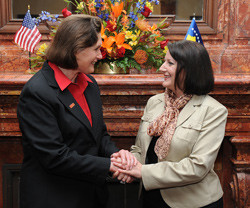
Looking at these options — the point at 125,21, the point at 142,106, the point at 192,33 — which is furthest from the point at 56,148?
the point at 192,33

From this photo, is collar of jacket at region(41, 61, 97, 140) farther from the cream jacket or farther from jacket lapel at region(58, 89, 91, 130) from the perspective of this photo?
the cream jacket

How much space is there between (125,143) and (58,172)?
4.08 ft

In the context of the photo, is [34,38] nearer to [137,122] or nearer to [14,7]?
[14,7]

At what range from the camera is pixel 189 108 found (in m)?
2.10

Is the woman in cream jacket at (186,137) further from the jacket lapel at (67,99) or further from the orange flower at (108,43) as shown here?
the orange flower at (108,43)

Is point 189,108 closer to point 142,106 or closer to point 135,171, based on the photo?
point 135,171

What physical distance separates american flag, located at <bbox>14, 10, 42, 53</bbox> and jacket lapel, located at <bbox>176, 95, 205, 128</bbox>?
1478 mm

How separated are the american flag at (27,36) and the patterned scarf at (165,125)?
1361 millimetres

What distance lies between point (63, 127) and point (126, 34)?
3.87 feet

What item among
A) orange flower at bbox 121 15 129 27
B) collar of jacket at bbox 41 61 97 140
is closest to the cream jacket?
collar of jacket at bbox 41 61 97 140

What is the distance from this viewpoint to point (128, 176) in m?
2.12

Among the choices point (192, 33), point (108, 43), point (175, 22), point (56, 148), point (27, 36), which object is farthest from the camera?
point (175, 22)

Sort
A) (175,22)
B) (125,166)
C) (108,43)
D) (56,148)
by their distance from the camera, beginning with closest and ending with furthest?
(56,148) → (125,166) → (108,43) → (175,22)

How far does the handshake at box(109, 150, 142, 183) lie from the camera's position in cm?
205
